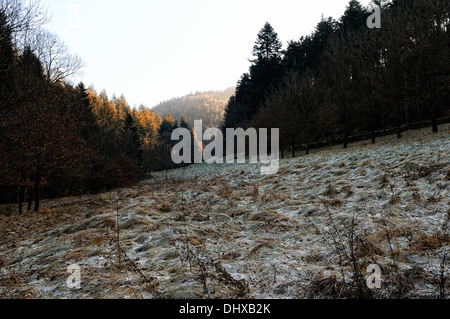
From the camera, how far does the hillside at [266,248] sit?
9.11ft

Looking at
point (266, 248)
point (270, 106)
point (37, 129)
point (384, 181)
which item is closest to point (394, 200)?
point (384, 181)

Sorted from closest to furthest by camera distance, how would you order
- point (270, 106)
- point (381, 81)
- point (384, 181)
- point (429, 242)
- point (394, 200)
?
point (429, 242) → point (394, 200) → point (384, 181) → point (381, 81) → point (270, 106)

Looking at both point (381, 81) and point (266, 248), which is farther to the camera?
point (381, 81)

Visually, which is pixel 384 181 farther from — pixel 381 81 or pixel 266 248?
pixel 381 81

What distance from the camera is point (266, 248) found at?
408cm

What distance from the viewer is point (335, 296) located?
2.48 m

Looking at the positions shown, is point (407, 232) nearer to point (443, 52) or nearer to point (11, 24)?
point (11, 24)

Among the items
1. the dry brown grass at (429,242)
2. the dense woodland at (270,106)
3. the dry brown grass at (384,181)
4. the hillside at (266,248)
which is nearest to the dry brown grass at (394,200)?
the hillside at (266,248)

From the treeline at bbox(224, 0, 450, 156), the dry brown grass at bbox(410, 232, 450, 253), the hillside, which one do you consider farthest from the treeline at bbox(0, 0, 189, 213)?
the treeline at bbox(224, 0, 450, 156)

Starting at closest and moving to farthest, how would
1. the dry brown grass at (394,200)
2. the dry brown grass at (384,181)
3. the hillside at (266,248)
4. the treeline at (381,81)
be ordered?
1. the hillside at (266,248)
2. the dry brown grass at (394,200)
3. the dry brown grass at (384,181)
4. the treeline at (381,81)

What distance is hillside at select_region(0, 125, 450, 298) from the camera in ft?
9.11

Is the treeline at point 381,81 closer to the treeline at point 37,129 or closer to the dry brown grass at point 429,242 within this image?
the dry brown grass at point 429,242

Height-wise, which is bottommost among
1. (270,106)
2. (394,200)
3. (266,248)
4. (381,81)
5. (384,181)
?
(266,248)
